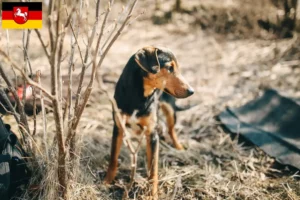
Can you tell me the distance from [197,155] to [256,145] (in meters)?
0.78

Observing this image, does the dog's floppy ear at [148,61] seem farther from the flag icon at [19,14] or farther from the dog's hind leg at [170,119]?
the dog's hind leg at [170,119]

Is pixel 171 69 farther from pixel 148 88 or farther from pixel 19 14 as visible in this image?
pixel 19 14

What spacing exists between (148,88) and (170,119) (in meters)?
1.07

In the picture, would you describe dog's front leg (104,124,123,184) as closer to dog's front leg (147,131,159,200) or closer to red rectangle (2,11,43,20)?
dog's front leg (147,131,159,200)

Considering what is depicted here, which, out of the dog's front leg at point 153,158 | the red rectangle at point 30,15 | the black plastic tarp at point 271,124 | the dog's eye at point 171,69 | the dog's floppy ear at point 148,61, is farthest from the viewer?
the black plastic tarp at point 271,124

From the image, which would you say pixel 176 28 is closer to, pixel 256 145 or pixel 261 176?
pixel 256 145

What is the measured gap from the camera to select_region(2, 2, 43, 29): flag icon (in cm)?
226

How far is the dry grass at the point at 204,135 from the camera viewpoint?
3.12 meters

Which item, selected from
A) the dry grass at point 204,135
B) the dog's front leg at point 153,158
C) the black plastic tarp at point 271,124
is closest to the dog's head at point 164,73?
the dog's front leg at point 153,158

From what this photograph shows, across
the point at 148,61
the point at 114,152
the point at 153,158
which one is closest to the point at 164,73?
the point at 148,61

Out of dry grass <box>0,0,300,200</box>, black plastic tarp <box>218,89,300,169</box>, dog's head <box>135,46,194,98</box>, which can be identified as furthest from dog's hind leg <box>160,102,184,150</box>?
dog's head <box>135,46,194,98</box>

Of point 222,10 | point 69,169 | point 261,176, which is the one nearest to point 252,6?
point 222,10

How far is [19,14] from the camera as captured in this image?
2.31 meters

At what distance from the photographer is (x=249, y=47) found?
A: 23.7ft
